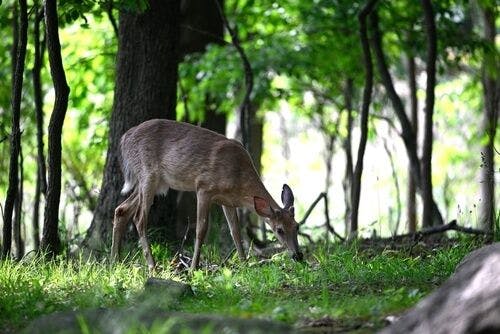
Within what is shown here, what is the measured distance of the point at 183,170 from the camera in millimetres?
9391

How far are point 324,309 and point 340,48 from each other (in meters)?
9.34

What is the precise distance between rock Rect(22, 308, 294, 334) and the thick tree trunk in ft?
11.1

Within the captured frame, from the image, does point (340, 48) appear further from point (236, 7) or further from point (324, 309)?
point (324, 309)

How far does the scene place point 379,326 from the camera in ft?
17.8

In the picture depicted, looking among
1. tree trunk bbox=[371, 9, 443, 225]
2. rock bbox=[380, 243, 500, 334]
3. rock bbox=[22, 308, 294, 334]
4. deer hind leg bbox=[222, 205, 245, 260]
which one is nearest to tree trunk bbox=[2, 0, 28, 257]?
deer hind leg bbox=[222, 205, 245, 260]

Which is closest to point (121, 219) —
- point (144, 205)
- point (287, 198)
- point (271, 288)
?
point (144, 205)

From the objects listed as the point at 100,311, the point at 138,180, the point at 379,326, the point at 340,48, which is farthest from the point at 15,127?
the point at 340,48

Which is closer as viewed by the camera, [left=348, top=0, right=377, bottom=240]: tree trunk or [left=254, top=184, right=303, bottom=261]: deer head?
[left=254, top=184, right=303, bottom=261]: deer head

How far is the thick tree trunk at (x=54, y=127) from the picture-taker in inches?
326

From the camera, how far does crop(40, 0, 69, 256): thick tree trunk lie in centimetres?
827

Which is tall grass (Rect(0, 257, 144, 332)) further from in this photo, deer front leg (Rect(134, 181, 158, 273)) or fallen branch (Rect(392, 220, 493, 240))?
fallen branch (Rect(392, 220, 493, 240))

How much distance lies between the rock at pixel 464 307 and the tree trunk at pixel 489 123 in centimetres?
292

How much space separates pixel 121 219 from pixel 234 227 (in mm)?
1170

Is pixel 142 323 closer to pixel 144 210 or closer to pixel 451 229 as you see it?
pixel 144 210
